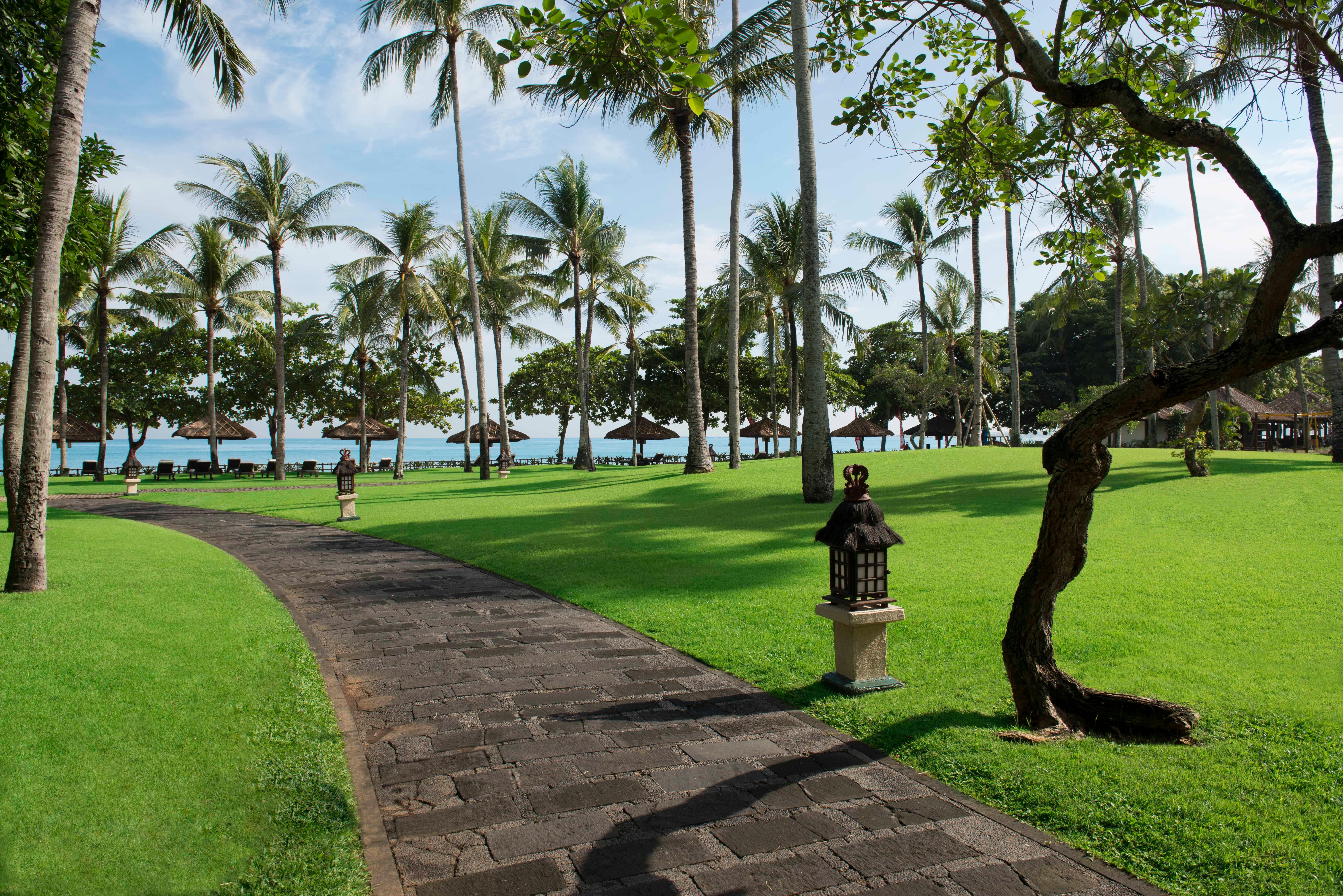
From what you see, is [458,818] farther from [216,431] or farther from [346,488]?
Result: [216,431]

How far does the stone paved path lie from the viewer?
2.90 m

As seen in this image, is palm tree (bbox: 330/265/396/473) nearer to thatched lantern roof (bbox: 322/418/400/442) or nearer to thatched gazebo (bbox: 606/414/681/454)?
A: thatched lantern roof (bbox: 322/418/400/442)

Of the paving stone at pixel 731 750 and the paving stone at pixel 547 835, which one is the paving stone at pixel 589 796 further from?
the paving stone at pixel 731 750

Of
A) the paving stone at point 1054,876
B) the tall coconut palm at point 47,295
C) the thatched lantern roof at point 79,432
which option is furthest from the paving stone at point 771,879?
the thatched lantern roof at point 79,432

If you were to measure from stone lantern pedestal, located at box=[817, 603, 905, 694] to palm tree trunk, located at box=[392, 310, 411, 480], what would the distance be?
94.0 ft

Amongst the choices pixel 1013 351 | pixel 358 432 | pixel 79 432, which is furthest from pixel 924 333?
pixel 79 432

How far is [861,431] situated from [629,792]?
1742 inches

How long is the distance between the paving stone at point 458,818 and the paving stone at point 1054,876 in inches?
79.3

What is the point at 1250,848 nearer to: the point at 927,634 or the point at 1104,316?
the point at 927,634

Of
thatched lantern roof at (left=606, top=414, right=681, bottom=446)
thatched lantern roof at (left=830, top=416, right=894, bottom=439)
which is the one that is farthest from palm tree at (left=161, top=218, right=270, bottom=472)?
thatched lantern roof at (left=830, top=416, right=894, bottom=439)

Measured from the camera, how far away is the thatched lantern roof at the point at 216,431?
37031 mm

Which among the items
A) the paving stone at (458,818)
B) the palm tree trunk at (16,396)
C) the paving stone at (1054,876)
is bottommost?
the paving stone at (1054,876)

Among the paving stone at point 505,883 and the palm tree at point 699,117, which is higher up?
the palm tree at point 699,117

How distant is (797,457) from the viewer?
82.5 feet
